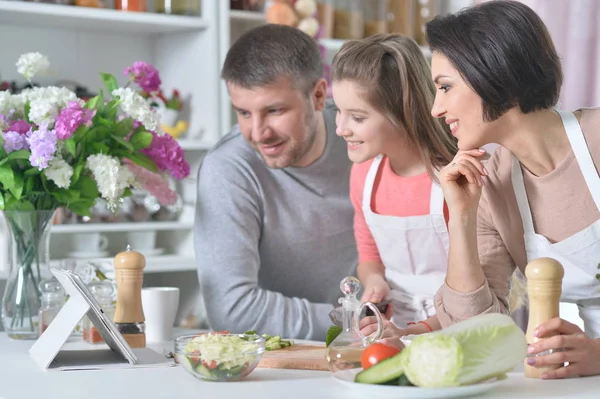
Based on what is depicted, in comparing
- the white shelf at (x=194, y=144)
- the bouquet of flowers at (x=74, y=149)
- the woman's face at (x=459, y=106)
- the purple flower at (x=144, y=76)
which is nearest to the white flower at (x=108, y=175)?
the bouquet of flowers at (x=74, y=149)

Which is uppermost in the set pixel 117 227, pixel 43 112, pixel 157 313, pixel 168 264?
pixel 43 112

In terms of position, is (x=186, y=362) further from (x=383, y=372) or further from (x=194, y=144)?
(x=194, y=144)

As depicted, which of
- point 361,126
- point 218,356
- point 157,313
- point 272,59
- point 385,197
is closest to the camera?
point 218,356

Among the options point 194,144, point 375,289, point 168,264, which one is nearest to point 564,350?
point 375,289

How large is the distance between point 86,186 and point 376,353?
90cm

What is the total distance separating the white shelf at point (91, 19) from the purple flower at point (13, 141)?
1351 mm

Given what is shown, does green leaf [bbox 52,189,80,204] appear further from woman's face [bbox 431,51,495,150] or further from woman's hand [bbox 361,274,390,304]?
woman's face [bbox 431,51,495,150]

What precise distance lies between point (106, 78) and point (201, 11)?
4.68 ft

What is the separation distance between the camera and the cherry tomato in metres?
1.24

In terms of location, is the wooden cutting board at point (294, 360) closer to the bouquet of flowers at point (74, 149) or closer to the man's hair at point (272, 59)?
the bouquet of flowers at point (74, 149)

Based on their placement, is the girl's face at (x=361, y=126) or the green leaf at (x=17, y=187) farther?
the girl's face at (x=361, y=126)

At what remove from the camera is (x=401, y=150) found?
82.4 inches

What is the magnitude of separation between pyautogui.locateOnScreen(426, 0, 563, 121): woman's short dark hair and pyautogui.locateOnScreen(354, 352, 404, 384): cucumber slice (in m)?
0.61

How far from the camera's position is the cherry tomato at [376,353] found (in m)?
1.24
